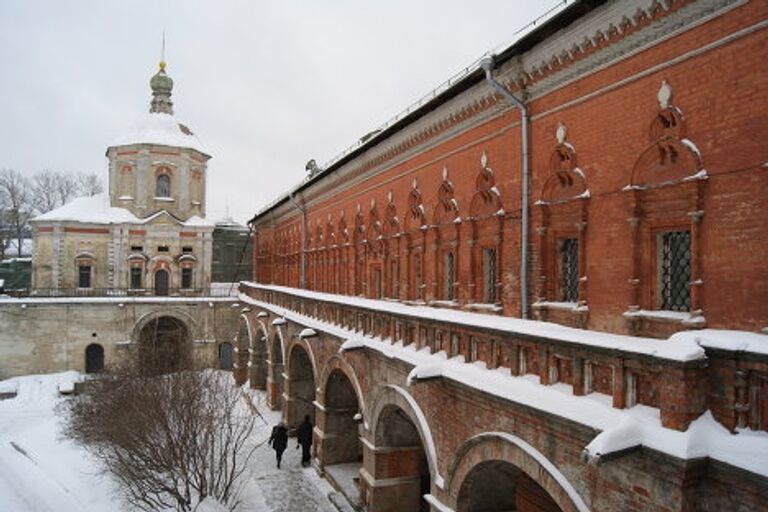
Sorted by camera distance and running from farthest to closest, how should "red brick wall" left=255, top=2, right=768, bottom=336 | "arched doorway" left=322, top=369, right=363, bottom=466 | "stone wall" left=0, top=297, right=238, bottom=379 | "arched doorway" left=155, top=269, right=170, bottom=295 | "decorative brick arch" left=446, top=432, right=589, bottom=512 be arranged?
"arched doorway" left=155, top=269, right=170, bottom=295, "stone wall" left=0, top=297, right=238, bottom=379, "arched doorway" left=322, top=369, right=363, bottom=466, "red brick wall" left=255, top=2, right=768, bottom=336, "decorative brick arch" left=446, top=432, right=589, bottom=512

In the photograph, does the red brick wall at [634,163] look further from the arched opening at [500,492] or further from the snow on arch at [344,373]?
the snow on arch at [344,373]

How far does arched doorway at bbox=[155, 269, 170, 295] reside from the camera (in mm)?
40688

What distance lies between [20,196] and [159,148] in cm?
2788

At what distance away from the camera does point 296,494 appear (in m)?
15.9

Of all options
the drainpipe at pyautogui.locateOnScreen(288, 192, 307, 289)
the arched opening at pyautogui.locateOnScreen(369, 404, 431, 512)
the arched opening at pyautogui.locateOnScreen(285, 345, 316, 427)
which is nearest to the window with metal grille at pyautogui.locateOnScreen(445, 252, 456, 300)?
the arched opening at pyautogui.locateOnScreen(369, 404, 431, 512)

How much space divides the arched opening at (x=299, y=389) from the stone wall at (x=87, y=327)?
518 inches

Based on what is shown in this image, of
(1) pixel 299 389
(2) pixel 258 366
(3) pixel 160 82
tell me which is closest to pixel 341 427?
(1) pixel 299 389

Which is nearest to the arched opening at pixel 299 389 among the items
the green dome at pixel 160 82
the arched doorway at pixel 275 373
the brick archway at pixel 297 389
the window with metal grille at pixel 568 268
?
the brick archway at pixel 297 389

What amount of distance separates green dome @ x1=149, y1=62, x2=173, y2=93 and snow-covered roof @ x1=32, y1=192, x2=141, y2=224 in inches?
376

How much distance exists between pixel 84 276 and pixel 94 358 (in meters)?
6.01

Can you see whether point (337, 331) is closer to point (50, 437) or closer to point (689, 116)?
point (689, 116)

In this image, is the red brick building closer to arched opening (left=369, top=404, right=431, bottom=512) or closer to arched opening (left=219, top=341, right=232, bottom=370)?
arched opening (left=369, top=404, right=431, bottom=512)

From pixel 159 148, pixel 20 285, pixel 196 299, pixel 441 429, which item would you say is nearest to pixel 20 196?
pixel 20 285

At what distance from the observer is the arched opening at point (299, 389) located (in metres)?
20.7
